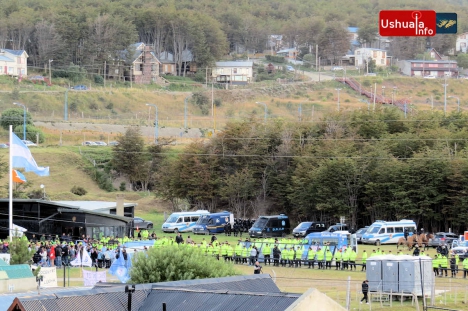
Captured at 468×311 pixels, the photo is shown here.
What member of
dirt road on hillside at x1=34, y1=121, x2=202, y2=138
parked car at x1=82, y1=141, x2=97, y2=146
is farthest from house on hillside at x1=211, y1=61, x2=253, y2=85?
parked car at x1=82, y1=141, x2=97, y2=146

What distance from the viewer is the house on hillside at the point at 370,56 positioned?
174 meters

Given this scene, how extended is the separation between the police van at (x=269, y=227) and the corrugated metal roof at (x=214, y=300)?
36.8 metres

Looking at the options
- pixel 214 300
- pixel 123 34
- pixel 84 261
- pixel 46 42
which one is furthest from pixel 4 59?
pixel 214 300

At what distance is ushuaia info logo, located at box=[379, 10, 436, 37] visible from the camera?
141ft

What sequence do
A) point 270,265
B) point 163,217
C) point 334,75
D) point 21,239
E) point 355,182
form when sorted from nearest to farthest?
point 21,239 < point 270,265 < point 355,182 < point 163,217 < point 334,75

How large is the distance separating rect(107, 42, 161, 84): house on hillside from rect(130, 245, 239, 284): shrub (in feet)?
392

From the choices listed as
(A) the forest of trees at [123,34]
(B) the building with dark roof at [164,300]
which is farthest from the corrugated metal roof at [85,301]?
(A) the forest of trees at [123,34]

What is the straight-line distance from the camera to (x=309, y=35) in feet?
629

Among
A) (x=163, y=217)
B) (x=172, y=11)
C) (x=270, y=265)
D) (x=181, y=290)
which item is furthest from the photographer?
(x=172, y=11)

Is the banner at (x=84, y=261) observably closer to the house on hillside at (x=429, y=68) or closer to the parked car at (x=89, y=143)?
the parked car at (x=89, y=143)

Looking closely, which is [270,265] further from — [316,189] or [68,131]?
[68,131]

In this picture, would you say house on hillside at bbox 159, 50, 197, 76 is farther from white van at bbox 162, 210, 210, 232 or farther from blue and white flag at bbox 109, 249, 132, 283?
blue and white flag at bbox 109, 249, 132, 283

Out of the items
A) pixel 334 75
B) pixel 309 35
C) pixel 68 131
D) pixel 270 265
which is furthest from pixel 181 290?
pixel 309 35

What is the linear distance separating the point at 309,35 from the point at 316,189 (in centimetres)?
13533
